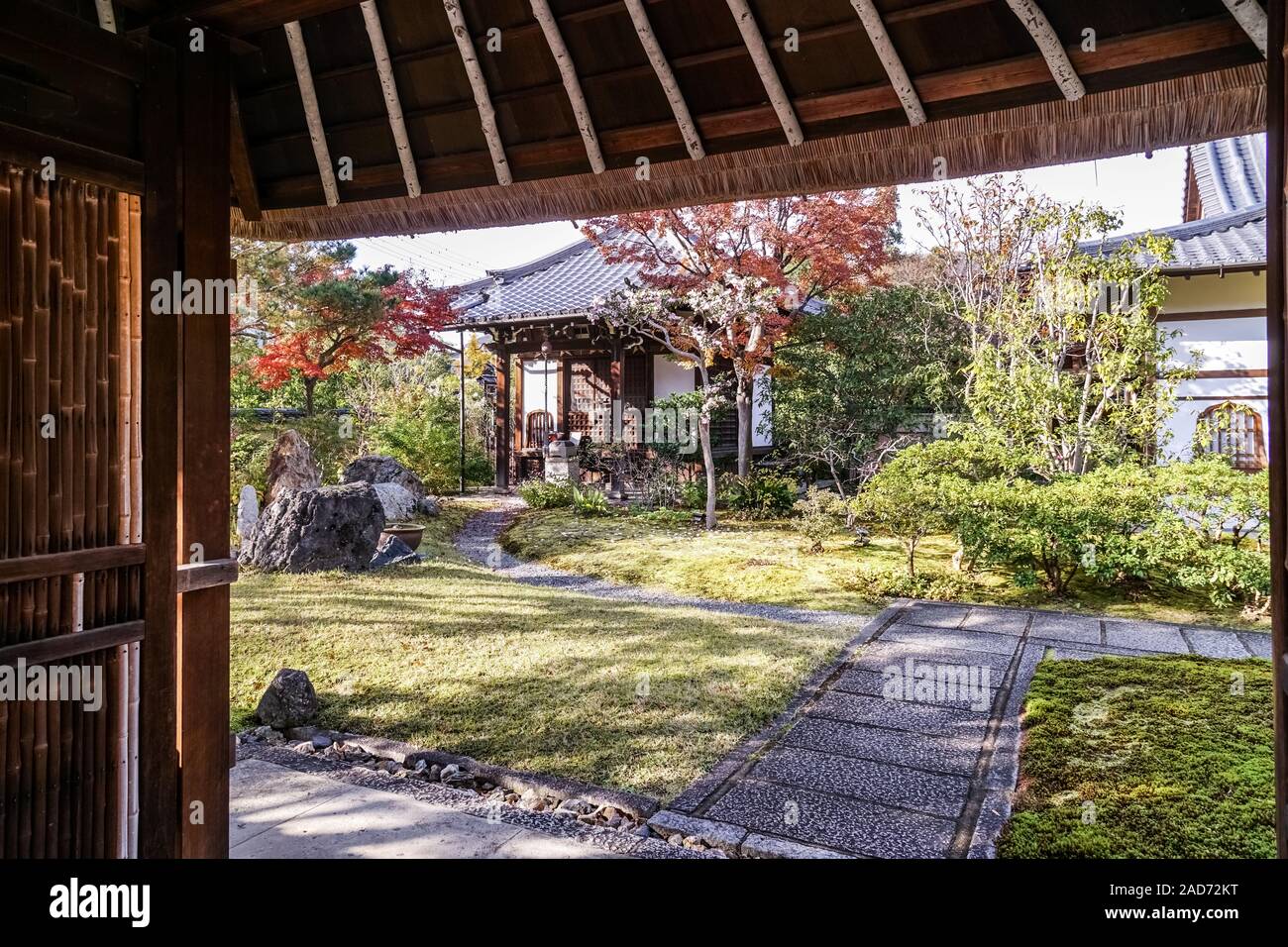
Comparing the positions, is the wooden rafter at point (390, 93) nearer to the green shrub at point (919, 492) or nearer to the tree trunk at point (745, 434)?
the green shrub at point (919, 492)

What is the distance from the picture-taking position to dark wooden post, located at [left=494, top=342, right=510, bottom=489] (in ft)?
43.7

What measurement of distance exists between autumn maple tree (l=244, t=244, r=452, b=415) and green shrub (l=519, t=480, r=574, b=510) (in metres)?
2.77

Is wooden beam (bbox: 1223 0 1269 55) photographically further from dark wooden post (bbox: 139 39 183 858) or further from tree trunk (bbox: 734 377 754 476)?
tree trunk (bbox: 734 377 754 476)

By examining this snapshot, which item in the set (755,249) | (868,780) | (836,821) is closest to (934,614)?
(868,780)

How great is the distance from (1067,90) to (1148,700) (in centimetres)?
323

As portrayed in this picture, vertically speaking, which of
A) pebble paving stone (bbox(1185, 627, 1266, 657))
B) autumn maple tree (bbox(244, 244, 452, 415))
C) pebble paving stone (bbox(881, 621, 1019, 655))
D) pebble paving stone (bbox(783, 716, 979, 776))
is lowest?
pebble paving stone (bbox(783, 716, 979, 776))

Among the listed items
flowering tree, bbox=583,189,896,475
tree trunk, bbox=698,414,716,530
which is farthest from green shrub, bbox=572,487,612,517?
flowering tree, bbox=583,189,896,475

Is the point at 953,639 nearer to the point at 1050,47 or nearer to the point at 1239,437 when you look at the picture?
the point at 1050,47

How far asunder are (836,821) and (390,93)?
2991 mm

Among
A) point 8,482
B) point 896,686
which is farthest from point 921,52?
point 896,686

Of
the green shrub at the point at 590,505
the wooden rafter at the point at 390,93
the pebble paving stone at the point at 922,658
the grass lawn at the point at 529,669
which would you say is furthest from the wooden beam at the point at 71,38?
the green shrub at the point at 590,505

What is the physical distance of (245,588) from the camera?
658cm

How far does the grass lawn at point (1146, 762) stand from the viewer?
270cm
